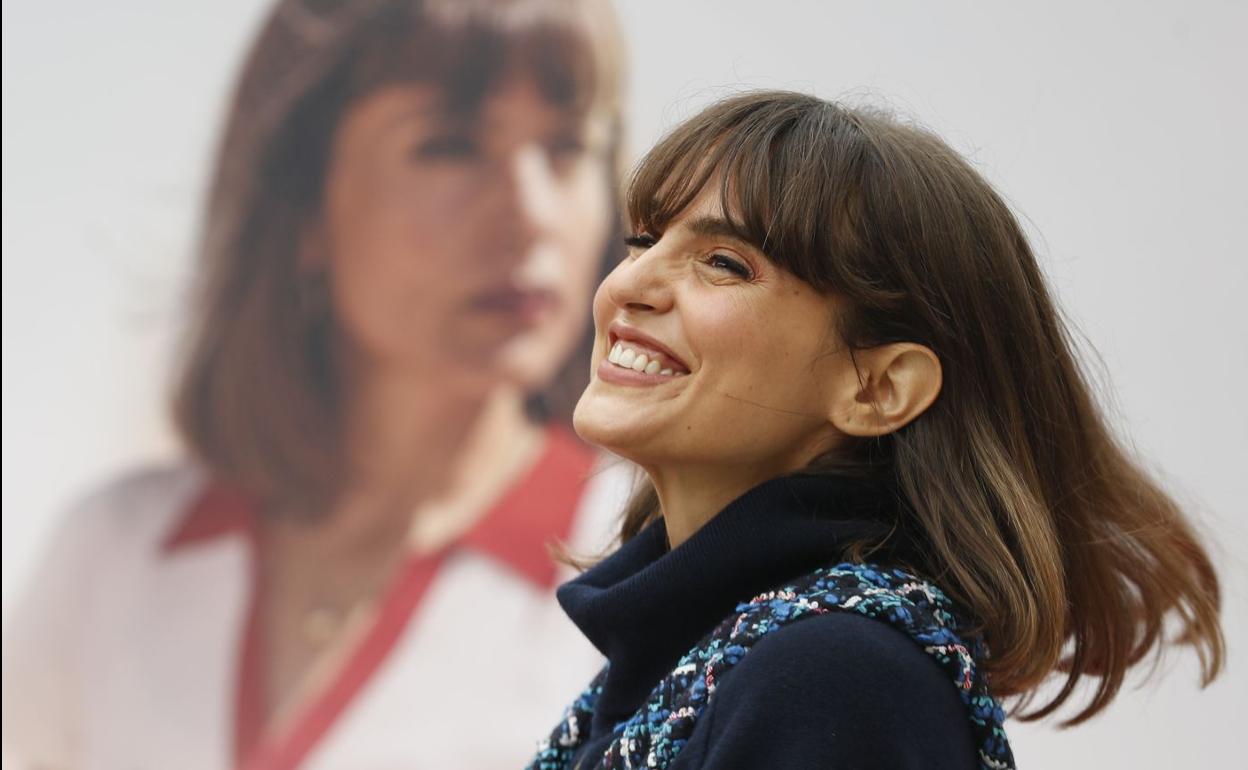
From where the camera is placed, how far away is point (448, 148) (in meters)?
4.16

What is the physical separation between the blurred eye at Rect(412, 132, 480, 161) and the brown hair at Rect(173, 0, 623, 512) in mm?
94

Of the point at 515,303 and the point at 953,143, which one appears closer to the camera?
the point at 953,143

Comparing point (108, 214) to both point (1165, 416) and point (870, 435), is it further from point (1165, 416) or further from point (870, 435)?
point (870, 435)

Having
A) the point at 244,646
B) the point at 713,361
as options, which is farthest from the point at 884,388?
the point at 244,646

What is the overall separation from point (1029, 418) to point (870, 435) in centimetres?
19

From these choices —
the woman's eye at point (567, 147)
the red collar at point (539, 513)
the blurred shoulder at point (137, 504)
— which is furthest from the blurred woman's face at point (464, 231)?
the blurred shoulder at point (137, 504)

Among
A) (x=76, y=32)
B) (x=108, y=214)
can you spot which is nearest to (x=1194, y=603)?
(x=108, y=214)

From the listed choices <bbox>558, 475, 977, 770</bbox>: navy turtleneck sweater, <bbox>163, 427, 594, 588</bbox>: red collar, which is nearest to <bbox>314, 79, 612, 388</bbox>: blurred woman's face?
<bbox>163, 427, 594, 588</bbox>: red collar

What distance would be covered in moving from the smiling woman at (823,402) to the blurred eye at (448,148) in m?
2.58

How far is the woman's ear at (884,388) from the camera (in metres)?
1.52

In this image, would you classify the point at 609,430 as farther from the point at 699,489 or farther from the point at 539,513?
the point at 539,513

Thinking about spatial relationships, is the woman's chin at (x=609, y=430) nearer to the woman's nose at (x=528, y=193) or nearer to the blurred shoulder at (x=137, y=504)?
the woman's nose at (x=528, y=193)

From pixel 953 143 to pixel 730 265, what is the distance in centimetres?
224

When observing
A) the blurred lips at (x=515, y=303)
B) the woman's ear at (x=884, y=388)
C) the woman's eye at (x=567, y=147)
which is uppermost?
the woman's ear at (x=884, y=388)
